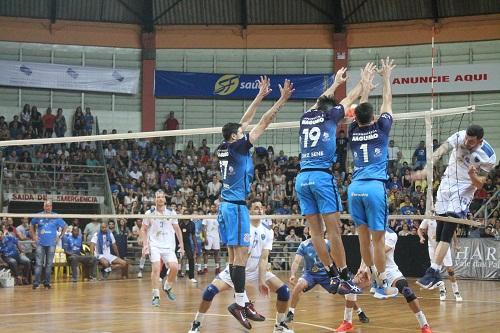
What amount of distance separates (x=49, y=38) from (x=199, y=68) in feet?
22.7

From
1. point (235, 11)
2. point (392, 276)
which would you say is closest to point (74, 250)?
point (392, 276)

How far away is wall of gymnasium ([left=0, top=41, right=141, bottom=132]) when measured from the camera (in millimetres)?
34000

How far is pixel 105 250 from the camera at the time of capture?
24.4m

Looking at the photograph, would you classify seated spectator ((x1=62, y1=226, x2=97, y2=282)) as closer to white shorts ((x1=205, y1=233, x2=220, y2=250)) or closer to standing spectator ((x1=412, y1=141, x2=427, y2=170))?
white shorts ((x1=205, y1=233, x2=220, y2=250))

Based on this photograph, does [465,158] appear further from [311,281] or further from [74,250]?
[74,250]

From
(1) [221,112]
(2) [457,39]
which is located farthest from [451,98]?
(1) [221,112]

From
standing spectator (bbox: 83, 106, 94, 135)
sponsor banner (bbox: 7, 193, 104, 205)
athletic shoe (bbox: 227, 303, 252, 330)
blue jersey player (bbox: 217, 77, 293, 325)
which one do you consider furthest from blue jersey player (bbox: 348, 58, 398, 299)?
standing spectator (bbox: 83, 106, 94, 135)

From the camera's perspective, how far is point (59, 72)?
3444 cm

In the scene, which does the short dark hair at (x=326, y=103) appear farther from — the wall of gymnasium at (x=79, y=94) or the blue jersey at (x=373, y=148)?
the wall of gymnasium at (x=79, y=94)

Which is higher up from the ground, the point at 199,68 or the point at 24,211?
the point at 199,68

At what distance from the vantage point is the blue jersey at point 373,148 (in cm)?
998

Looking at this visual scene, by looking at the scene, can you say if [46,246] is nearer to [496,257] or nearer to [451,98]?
[496,257]

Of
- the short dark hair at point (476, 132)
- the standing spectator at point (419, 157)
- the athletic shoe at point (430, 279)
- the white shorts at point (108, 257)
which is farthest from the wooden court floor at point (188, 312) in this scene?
the standing spectator at point (419, 157)

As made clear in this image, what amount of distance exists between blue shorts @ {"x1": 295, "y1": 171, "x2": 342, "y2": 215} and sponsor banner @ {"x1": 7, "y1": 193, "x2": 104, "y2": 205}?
19.6 m
